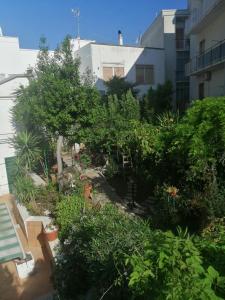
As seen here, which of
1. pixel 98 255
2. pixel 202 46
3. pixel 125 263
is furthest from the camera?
pixel 202 46

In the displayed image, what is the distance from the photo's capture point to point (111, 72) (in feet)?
76.6

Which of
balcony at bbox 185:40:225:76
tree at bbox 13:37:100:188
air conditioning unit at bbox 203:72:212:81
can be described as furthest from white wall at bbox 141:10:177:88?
tree at bbox 13:37:100:188

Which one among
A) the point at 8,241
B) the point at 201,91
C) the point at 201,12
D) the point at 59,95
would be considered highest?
the point at 201,12

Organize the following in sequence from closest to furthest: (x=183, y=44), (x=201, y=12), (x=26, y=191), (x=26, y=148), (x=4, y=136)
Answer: (x=26, y=191) < (x=26, y=148) < (x=4, y=136) < (x=201, y=12) < (x=183, y=44)

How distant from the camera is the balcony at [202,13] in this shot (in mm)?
14773

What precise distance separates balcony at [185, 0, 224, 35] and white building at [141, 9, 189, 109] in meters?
7.09

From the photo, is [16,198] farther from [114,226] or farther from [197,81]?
[197,81]

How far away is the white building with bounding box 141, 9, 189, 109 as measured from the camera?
1053 inches

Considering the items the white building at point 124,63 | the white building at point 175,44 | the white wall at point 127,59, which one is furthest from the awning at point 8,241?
the white building at point 175,44

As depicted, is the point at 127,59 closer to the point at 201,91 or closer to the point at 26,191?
the point at 201,91

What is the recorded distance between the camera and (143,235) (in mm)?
4648

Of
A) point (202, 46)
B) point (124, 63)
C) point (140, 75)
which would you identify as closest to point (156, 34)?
point (140, 75)

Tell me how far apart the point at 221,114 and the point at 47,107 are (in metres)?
6.46

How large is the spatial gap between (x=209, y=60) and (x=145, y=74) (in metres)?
8.74
